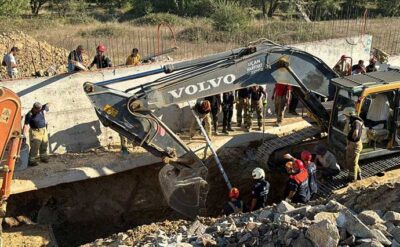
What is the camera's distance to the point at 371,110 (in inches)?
390

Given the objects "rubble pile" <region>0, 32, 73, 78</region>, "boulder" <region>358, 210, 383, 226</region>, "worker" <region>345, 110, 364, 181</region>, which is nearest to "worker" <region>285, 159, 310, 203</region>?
"worker" <region>345, 110, 364, 181</region>

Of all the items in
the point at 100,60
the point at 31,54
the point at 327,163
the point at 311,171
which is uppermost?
the point at 100,60

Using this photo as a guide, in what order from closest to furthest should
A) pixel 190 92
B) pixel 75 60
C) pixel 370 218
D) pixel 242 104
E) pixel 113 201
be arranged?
pixel 370 218 → pixel 190 92 → pixel 113 201 → pixel 242 104 → pixel 75 60

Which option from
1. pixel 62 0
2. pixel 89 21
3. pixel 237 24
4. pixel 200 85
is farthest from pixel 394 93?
Result: pixel 62 0

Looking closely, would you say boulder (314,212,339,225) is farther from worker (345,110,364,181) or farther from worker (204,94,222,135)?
worker (204,94,222,135)

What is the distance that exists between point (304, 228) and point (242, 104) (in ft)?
21.6

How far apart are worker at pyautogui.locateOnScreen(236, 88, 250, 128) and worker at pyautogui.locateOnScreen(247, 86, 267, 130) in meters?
0.12

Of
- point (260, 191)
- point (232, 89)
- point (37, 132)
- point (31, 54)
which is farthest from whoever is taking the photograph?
point (31, 54)

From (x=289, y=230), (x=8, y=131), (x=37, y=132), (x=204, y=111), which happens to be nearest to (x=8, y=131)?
(x=8, y=131)

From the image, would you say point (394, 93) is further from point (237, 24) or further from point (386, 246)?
point (237, 24)

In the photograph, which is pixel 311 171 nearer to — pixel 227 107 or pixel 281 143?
pixel 281 143

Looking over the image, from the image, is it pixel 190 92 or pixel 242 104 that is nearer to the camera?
pixel 190 92

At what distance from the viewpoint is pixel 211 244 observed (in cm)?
703

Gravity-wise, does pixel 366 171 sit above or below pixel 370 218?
below
